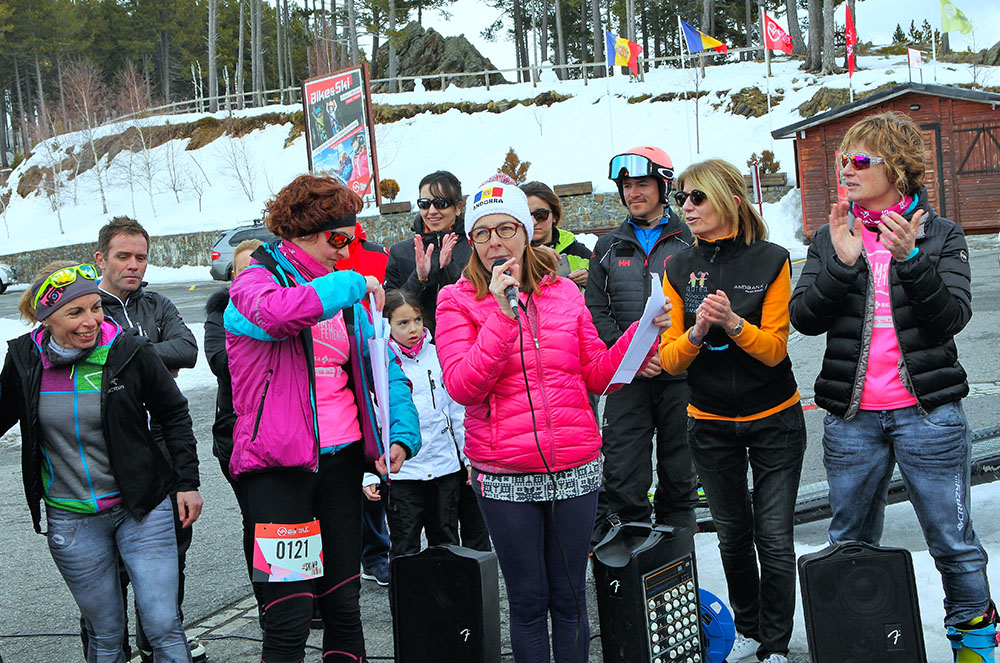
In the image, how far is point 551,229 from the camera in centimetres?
A: 529

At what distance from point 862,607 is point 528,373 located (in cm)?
141

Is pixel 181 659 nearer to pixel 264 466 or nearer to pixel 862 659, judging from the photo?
pixel 264 466

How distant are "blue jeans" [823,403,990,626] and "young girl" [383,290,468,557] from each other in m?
1.83

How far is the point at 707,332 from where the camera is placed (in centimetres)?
348

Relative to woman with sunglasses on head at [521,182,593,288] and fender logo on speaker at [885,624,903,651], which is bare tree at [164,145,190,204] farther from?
fender logo on speaker at [885,624,903,651]

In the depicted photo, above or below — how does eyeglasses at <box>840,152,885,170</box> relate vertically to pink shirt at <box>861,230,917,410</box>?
above

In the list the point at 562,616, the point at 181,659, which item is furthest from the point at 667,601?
the point at 181,659

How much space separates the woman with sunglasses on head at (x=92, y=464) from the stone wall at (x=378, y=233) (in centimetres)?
2127

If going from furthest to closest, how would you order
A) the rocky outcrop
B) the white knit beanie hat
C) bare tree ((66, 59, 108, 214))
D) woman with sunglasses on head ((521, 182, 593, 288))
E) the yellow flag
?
the rocky outcrop, bare tree ((66, 59, 108, 214)), the yellow flag, woman with sunglasses on head ((521, 182, 593, 288)), the white knit beanie hat

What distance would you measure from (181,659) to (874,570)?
253 cm

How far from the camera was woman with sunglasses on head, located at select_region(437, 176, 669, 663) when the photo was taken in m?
3.19

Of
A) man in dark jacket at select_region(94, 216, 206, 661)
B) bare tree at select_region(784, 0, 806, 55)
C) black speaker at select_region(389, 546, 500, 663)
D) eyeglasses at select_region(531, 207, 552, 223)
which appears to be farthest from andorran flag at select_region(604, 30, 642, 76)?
black speaker at select_region(389, 546, 500, 663)

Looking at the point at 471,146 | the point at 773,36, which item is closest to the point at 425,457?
the point at 773,36

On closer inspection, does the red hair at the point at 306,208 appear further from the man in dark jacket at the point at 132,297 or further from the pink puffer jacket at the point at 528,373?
the man in dark jacket at the point at 132,297
